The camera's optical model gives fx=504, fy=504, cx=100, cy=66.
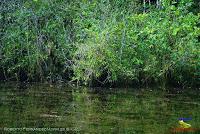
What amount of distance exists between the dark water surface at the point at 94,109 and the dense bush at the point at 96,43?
33.9 inches

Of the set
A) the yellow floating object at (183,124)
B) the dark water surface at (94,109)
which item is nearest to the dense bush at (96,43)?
the dark water surface at (94,109)

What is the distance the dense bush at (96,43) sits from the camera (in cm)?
1773

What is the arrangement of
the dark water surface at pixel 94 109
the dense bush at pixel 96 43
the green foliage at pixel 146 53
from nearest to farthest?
the dark water surface at pixel 94 109 → the green foliage at pixel 146 53 → the dense bush at pixel 96 43

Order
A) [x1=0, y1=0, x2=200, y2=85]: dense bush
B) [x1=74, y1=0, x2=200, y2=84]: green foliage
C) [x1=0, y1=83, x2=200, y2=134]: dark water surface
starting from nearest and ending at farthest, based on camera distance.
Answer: [x1=0, y1=83, x2=200, y2=134]: dark water surface < [x1=74, y1=0, x2=200, y2=84]: green foliage < [x1=0, y1=0, x2=200, y2=85]: dense bush

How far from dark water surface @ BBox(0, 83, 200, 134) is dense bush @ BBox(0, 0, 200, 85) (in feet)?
2.83

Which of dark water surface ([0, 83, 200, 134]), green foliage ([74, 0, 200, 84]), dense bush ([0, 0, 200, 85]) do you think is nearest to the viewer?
dark water surface ([0, 83, 200, 134])

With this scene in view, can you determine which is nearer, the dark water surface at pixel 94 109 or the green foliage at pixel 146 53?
the dark water surface at pixel 94 109

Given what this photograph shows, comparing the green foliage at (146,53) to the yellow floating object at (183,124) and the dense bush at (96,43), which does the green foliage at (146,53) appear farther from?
the yellow floating object at (183,124)

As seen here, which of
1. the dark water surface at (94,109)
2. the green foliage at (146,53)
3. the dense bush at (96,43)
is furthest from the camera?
the dense bush at (96,43)

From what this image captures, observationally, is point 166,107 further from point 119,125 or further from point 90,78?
point 90,78

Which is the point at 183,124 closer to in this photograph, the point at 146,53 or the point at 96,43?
the point at 96,43

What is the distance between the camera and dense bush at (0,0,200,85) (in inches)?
698

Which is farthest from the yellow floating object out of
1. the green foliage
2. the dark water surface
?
the green foliage

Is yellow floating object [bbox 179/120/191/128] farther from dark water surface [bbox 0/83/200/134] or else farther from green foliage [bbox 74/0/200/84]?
green foliage [bbox 74/0/200/84]
